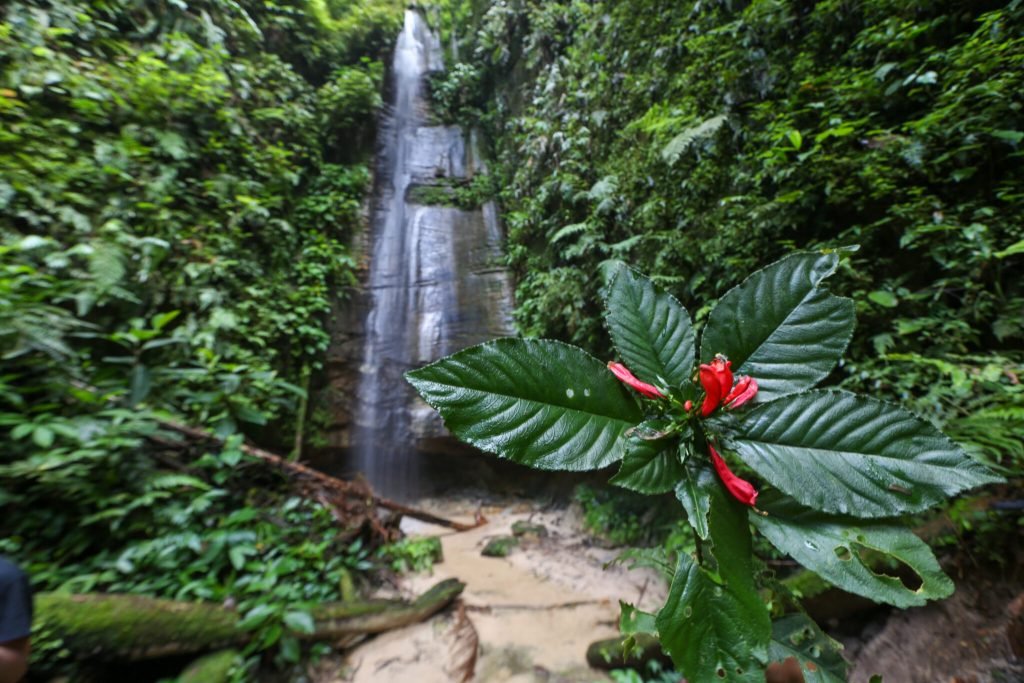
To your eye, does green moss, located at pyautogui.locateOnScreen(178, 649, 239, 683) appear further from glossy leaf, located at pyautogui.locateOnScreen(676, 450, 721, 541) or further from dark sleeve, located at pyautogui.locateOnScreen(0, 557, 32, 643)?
glossy leaf, located at pyautogui.locateOnScreen(676, 450, 721, 541)

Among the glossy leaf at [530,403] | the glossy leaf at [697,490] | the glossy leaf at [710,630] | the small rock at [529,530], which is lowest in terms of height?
the small rock at [529,530]

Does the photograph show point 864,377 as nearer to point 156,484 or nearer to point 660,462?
point 660,462

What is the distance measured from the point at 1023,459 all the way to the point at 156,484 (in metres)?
4.02

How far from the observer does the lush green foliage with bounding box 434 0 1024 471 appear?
1735 mm

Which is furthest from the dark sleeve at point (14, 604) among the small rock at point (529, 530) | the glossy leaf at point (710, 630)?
the small rock at point (529, 530)

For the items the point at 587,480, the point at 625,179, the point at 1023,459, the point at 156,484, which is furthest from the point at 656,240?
the point at 156,484

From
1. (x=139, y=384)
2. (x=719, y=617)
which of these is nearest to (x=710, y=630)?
(x=719, y=617)

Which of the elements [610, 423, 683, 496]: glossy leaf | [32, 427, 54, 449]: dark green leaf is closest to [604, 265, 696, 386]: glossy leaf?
[610, 423, 683, 496]: glossy leaf

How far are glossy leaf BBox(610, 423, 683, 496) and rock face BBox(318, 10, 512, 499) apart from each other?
179 inches

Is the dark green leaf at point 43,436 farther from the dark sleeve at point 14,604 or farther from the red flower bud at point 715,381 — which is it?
the red flower bud at point 715,381

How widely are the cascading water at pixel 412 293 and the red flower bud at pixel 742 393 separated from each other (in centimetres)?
489

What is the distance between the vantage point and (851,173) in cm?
214

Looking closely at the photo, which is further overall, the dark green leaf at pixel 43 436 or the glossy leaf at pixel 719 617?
the dark green leaf at pixel 43 436

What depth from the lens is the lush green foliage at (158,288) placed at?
6.76 feet
